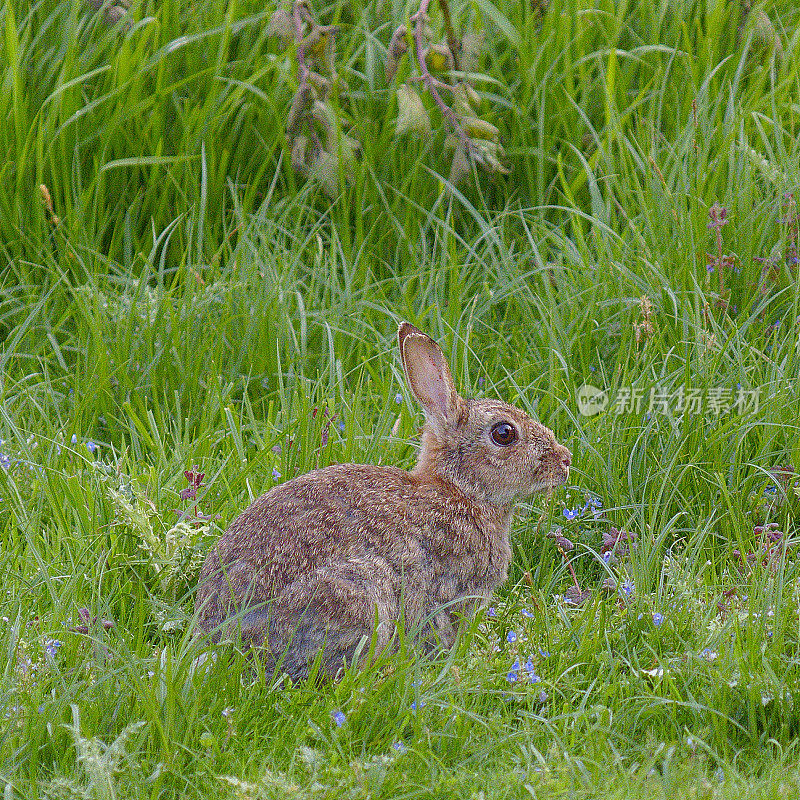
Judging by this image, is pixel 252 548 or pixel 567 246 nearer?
pixel 252 548

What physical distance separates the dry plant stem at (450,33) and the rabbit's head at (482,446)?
2.31 m

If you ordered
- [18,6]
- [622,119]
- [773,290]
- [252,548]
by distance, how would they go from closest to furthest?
[252,548] < [773,290] < [622,119] < [18,6]

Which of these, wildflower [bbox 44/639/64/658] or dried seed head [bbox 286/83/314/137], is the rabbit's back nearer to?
wildflower [bbox 44/639/64/658]

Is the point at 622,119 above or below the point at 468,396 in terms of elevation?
above

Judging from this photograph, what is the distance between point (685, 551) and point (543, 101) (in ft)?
9.69

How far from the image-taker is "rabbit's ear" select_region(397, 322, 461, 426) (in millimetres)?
4191

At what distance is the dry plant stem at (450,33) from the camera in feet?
18.9

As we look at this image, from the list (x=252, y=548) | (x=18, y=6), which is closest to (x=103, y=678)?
(x=252, y=548)

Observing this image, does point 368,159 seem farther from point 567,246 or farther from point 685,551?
point 685,551

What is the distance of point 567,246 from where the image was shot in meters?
5.60

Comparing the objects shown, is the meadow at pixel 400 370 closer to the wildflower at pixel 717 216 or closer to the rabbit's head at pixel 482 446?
the wildflower at pixel 717 216

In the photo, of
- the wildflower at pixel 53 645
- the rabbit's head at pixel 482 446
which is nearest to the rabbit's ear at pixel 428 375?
the rabbit's head at pixel 482 446

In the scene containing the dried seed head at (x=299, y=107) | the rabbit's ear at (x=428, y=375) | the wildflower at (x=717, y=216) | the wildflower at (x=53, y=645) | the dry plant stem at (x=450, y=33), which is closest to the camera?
the wildflower at (x=53, y=645)

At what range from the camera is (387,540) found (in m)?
3.80
